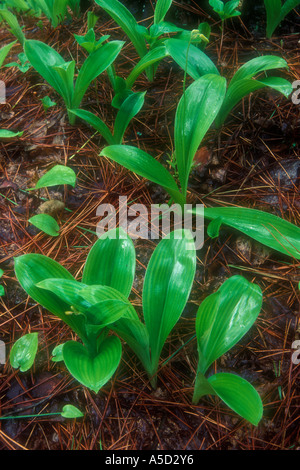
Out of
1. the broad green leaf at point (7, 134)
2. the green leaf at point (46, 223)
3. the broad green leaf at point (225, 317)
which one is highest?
the broad green leaf at point (7, 134)

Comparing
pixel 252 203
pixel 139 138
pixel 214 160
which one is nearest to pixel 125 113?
pixel 139 138

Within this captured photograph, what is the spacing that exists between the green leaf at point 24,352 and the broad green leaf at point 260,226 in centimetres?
76

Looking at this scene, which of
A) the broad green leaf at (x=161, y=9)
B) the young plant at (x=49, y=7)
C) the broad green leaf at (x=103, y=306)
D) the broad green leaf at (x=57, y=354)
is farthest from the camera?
the young plant at (x=49, y=7)

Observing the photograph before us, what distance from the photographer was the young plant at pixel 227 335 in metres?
1.05

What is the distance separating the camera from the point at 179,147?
4.92 ft

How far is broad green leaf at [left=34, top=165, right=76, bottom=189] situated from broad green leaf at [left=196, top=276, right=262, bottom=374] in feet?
2.50

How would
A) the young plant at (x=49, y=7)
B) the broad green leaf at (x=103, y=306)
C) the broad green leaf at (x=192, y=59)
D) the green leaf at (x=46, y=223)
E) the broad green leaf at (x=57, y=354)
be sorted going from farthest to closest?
1. the young plant at (x=49, y=7)
2. the broad green leaf at (x=192, y=59)
3. the green leaf at (x=46, y=223)
4. the broad green leaf at (x=57, y=354)
5. the broad green leaf at (x=103, y=306)

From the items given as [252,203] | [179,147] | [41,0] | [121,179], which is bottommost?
[252,203]

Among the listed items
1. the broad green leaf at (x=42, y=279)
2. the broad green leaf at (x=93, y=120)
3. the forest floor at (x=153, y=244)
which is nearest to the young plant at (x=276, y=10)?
the forest floor at (x=153, y=244)

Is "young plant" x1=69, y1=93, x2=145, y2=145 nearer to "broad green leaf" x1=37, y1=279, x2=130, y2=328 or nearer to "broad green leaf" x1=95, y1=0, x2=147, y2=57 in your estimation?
"broad green leaf" x1=95, y1=0, x2=147, y2=57

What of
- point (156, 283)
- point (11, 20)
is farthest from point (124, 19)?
point (156, 283)

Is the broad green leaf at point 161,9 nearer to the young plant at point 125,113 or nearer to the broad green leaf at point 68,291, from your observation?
the young plant at point 125,113

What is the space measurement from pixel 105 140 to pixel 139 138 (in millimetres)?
171

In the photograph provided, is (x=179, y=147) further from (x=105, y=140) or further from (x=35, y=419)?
(x=35, y=419)
